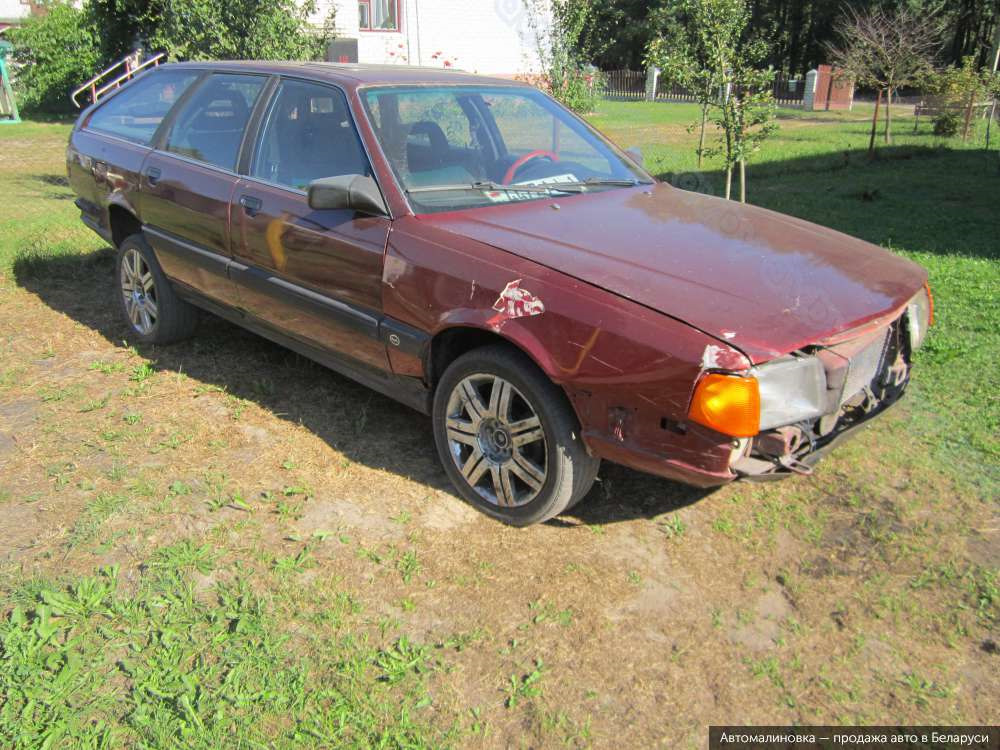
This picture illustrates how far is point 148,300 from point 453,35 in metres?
22.3

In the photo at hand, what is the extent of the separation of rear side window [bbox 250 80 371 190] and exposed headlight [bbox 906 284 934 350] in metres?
2.40

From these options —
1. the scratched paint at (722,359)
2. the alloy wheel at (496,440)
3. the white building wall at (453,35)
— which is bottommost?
the alloy wheel at (496,440)

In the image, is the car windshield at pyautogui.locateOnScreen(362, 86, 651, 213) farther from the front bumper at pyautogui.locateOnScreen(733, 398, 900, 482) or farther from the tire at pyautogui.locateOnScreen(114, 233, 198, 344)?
the tire at pyautogui.locateOnScreen(114, 233, 198, 344)

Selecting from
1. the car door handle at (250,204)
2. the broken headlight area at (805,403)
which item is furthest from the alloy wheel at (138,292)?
the broken headlight area at (805,403)

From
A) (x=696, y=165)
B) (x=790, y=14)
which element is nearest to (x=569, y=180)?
(x=696, y=165)

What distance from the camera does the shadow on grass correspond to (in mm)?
3680

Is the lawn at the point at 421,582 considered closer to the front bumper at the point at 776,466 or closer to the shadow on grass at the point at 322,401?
the shadow on grass at the point at 322,401

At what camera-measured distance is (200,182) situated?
445 cm

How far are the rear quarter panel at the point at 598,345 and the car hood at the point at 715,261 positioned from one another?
70mm

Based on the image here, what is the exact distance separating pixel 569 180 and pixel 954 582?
239 cm

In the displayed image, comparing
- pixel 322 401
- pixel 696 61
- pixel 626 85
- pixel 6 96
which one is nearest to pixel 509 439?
pixel 322 401

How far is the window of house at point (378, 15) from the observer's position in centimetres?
2489

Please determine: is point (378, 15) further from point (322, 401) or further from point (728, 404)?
point (728, 404)

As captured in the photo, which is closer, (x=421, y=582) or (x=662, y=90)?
(x=421, y=582)
